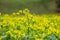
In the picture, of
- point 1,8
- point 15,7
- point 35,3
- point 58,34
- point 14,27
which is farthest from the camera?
point 35,3

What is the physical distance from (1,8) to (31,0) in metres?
4.34

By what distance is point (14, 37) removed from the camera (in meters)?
4.96

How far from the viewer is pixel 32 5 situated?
20.4 metres

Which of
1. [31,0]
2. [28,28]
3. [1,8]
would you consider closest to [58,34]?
[28,28]

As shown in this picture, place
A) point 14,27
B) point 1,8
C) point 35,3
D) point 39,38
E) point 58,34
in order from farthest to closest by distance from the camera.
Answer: point 35,3
point 1,8
point 14,27
point 58,34
point 39,38

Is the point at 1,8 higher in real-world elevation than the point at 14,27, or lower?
lower

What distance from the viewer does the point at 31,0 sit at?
21.8m

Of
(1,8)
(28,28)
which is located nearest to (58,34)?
(28,28)

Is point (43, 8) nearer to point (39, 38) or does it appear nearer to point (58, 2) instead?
point (58, 2)

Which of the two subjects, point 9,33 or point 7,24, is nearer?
point 9,33

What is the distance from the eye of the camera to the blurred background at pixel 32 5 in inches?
741

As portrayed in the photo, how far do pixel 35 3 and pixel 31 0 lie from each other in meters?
0.60

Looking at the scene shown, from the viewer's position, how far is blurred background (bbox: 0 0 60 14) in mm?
18812

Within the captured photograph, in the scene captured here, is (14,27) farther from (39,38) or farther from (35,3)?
(35,3)
